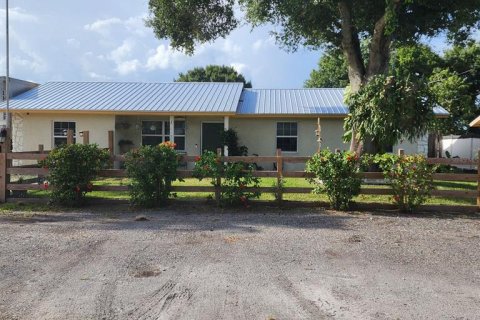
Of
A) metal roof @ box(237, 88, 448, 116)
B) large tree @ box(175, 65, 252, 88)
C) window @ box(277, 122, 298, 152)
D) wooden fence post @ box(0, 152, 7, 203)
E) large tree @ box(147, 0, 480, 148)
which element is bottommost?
wooden fence post @ box(0, 152, 7, 203)

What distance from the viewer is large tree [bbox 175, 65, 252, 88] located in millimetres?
49091

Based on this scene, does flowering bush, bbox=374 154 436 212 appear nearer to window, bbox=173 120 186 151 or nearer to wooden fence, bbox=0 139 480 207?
wooden fence, bbox=0 139 480 207

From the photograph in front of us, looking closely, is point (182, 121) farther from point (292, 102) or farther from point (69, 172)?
point (69, 172)

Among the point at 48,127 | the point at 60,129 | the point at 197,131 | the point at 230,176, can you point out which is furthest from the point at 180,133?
the point at 230,176

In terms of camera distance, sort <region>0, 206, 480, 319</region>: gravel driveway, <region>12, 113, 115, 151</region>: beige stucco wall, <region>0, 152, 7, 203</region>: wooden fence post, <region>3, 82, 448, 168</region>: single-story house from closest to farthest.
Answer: <region>0, 206, 480, 319</region>: gravel driveway → <region>0, 152, 7, 203</region>: wooden fence post → <region>3, 82, 448, 168</region>: single-story house → <region>12, 113, 115, 151</region>: beige stucco wall

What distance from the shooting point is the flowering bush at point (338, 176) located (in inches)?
383

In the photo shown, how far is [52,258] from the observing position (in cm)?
602

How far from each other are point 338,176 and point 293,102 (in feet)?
43.5

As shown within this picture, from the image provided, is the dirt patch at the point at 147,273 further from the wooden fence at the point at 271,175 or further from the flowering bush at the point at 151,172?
the wooden fence at the point at 271,175

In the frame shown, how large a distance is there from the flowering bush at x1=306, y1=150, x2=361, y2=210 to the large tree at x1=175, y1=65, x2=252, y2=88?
39.7 m

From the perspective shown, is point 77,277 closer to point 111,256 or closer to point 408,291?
point 111,256

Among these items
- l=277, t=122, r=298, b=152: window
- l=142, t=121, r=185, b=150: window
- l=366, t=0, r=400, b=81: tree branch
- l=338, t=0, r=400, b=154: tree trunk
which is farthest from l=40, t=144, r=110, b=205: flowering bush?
l=277, t=122, r=298, b=152: window

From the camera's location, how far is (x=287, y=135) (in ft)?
70.8

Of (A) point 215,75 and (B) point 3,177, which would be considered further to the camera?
(A) point 215,75
